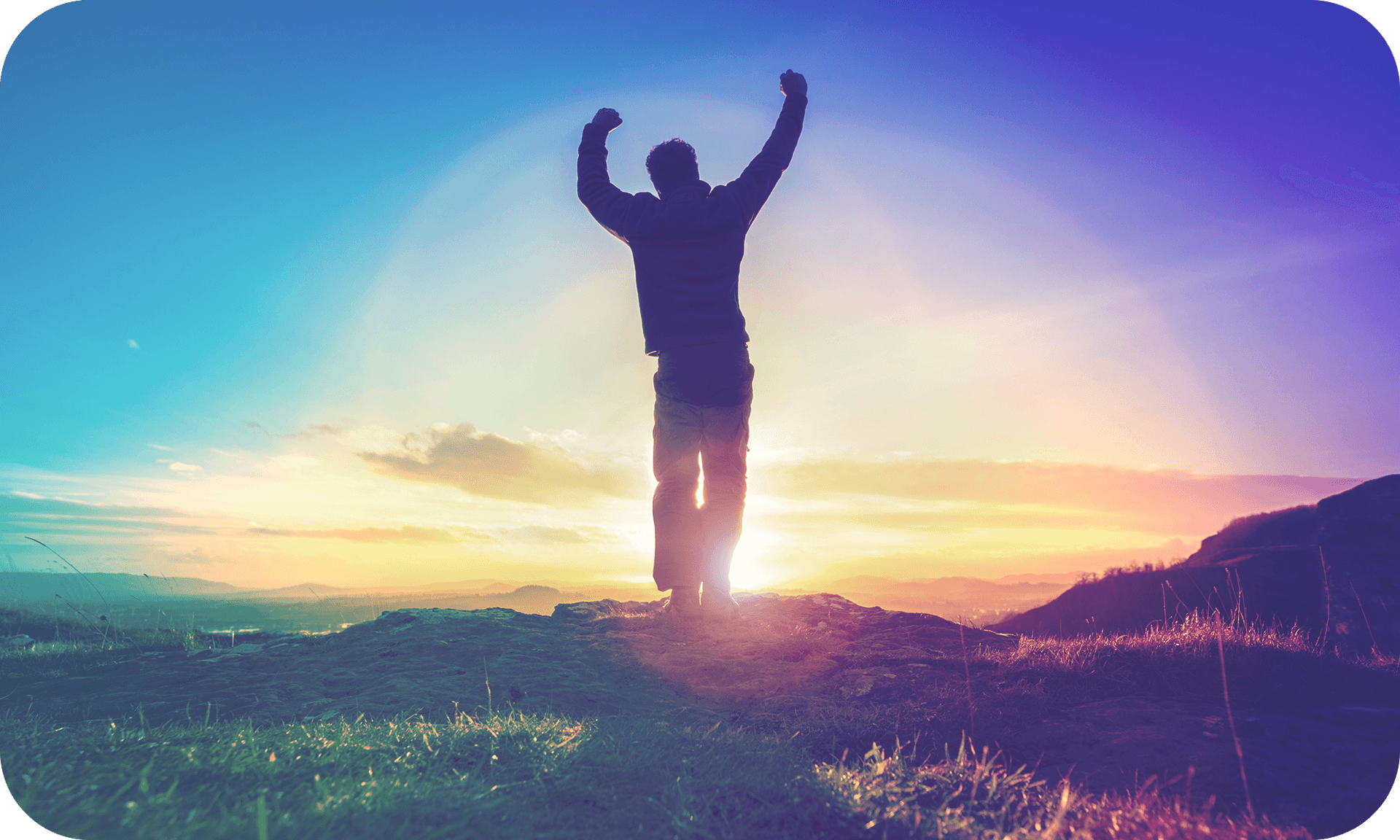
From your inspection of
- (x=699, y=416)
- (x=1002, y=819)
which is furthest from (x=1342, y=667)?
(x=699, y=416)

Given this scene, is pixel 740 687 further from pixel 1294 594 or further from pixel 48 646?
pixel 1294 594

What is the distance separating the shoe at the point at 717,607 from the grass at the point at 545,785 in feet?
7.94

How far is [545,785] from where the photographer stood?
217cm

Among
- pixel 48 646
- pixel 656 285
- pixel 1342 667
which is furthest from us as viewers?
pixel 656 285

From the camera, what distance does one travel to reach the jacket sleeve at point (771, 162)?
18.4ft

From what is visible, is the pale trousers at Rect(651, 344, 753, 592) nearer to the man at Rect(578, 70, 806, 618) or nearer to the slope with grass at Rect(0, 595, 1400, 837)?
the man at Rect(578, 70, 806, 618)

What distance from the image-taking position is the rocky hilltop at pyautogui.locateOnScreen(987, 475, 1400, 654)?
16.3 ft

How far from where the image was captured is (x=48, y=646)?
17.6 ft

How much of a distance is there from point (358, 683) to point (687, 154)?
496 centimetres

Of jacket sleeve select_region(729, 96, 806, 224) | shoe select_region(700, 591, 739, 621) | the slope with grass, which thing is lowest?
the slope with grass

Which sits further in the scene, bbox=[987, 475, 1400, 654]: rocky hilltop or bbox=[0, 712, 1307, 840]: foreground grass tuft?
bbox=[987, 475, 1400, 654]: rocky hilltop

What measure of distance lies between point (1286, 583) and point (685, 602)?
7350 millimetres

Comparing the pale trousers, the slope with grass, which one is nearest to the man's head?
the pale trousers

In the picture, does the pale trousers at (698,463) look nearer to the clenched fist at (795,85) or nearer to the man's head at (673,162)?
the man's head at (673,162)
